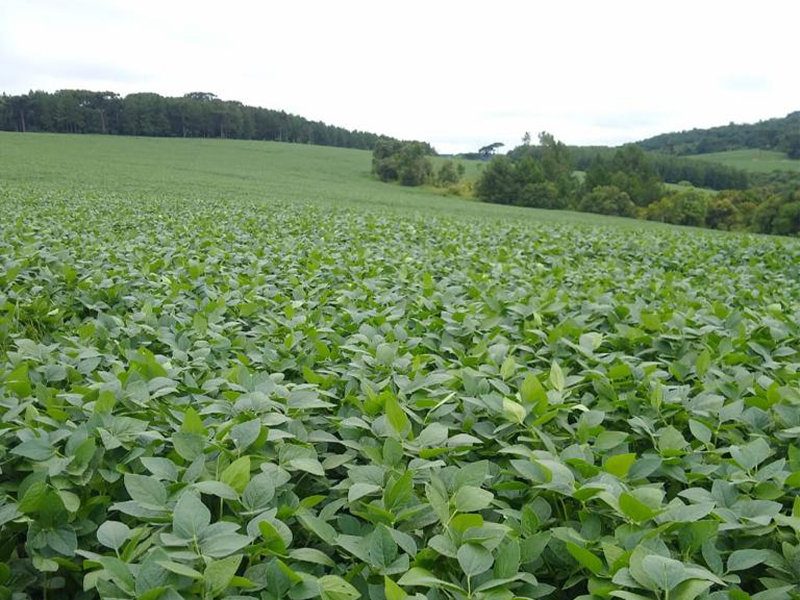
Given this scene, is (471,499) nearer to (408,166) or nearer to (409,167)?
(409,167)

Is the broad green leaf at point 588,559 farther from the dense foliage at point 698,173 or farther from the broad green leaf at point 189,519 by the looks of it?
the dense foliage at point 698,173

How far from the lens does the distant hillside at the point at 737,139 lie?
97500mm

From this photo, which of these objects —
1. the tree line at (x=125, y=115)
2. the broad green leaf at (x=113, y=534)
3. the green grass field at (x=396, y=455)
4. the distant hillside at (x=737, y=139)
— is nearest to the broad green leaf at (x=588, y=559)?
the green grass field at (x=396, y=455)

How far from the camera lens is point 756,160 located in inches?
3708

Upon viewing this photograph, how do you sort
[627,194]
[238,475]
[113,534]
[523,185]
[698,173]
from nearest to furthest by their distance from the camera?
[113,534], [238,475], [627,194], [523,185], [698,173]

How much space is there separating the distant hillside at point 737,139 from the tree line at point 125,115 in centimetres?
7042

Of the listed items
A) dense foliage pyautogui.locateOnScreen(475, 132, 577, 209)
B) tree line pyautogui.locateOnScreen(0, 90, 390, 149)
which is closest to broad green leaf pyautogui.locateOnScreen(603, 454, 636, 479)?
dense foliage pyautogui.locateOnScreen(475, 132, 577, 209)

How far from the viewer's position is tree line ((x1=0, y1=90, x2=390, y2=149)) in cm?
8612

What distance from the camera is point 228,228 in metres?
9.88

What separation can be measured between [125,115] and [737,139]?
11270cm

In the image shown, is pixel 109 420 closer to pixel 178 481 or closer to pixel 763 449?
pixel 178 481

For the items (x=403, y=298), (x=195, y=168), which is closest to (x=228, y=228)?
(x=403, y=298)

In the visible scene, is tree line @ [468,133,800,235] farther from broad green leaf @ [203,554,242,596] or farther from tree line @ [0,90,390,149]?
broad green leaf @ [203,554,242,596]

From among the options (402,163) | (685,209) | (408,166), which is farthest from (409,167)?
(685,209)
